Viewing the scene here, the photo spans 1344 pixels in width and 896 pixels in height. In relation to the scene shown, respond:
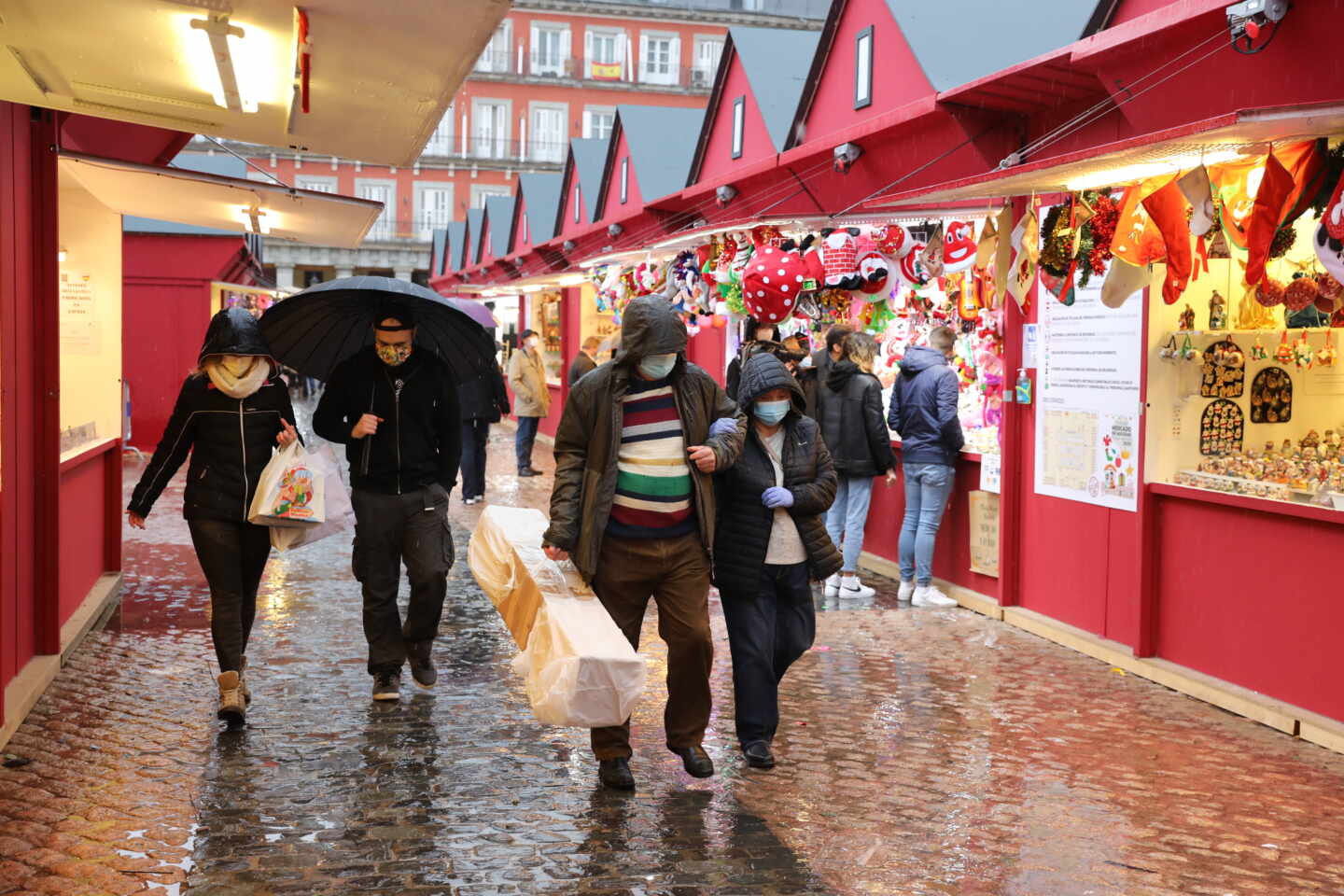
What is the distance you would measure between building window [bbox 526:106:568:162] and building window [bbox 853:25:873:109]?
4628 centimetres

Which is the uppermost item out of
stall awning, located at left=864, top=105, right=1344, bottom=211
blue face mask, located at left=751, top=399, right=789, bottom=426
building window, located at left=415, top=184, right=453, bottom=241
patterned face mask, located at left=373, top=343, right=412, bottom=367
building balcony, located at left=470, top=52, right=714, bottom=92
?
building balcony, located at left=470, top=52, right=714, bottom=92

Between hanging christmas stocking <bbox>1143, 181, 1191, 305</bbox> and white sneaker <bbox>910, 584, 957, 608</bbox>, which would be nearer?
hanging christmas stocking <bbox>1143, 181, 1191, 305</bbox>

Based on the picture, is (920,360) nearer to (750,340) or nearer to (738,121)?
(750,340)

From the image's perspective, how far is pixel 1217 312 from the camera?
7469 mm

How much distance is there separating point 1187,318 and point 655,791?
416 centimetres

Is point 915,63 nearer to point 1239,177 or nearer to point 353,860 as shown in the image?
point 1239,177

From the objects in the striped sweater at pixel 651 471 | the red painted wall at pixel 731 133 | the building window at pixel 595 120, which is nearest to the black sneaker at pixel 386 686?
the striped sweater at pixel 651 471

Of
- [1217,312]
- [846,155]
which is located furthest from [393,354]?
[846,155]

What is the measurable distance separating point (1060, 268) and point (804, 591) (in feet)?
8.52

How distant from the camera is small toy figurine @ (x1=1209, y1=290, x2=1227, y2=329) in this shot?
24.4ft

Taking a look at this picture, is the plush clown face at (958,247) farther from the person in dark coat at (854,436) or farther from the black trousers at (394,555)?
the black trousers at (394,555)

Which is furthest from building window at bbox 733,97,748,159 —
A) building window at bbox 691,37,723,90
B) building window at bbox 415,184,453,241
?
building window at bbox 691,37,723,90

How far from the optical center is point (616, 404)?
5207 mm

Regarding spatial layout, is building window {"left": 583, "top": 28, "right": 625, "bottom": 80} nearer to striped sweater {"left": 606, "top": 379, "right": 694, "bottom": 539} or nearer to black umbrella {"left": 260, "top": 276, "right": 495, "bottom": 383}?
black umbrella {"left": 260, "top": 276, "right": 495, "bottom": 383}
